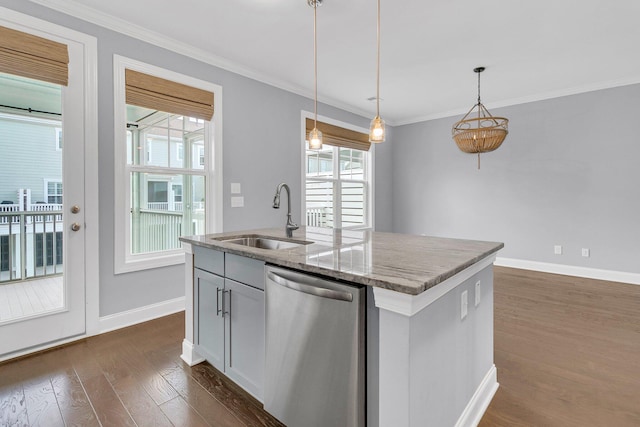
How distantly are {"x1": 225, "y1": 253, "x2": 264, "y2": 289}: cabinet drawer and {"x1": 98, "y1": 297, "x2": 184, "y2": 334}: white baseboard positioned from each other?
1.61m

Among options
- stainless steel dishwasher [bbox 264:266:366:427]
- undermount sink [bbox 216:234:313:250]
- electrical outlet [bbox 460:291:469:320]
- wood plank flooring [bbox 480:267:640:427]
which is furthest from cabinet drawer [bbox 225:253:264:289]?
wood plank flooring [bbox 480:267:640:427]

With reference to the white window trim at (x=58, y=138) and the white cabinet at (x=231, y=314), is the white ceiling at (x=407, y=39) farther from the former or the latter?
the white cabinet at (x=231, y=314)

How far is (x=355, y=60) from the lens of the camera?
3408mm

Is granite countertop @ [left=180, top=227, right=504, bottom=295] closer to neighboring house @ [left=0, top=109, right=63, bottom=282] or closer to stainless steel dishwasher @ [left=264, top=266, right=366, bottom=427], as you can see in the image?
stainless steel dishwasher @ [left=264, top=266, right=366, bottom=427]

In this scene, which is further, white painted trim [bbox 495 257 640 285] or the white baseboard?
white painted trim [bbox 495 257 640 285]

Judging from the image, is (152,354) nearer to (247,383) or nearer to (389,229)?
(247,383)

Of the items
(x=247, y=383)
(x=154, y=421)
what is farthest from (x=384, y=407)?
(x=154, y=421)

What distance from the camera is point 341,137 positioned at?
4930 mm

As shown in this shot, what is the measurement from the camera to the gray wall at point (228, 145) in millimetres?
2604

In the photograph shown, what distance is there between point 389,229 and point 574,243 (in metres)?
2.83

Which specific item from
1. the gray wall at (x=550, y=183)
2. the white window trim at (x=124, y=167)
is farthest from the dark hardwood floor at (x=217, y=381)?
the gray wall at (x=550, y=183)

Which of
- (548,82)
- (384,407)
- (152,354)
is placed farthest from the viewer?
(548,82)

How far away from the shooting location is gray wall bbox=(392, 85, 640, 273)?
13.1 ft

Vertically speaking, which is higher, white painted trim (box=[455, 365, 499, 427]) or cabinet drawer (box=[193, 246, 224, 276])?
cabinet drawer (box=[193, 246, 224, 276])
